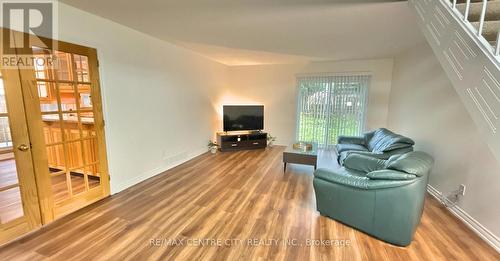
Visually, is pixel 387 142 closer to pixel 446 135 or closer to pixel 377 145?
pixel 377 145

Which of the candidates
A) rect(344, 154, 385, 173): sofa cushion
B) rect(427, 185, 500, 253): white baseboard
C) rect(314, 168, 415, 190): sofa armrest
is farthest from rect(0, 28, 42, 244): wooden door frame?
rect(427, 185, 500, 253): white baseboard

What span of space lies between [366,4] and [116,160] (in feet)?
12.5

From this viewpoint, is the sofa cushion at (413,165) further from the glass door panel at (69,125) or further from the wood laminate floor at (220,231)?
the glass door panel at (69,125)

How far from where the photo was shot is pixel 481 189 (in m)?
2.24

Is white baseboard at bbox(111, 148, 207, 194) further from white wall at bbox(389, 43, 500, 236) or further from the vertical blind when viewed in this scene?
white wall at bbox(389, 43, 500, 236)

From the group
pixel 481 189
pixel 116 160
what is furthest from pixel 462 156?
pixel 116 160

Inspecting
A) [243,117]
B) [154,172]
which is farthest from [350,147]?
[154,172]

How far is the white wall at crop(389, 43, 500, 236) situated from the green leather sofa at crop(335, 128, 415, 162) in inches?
16.8

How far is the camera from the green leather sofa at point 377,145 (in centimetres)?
299

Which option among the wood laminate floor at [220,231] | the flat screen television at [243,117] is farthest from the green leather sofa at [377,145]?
the flat screen television at [243,117]

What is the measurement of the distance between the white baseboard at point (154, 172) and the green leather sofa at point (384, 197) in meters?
2.87

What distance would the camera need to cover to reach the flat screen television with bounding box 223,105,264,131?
224 inches

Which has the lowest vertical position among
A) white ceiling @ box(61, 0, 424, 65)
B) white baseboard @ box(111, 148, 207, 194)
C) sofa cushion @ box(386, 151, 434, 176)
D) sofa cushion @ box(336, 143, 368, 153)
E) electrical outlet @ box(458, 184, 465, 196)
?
white baseboard @ box(111, 148, 207, 194)

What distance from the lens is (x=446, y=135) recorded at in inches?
111
